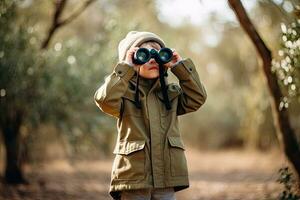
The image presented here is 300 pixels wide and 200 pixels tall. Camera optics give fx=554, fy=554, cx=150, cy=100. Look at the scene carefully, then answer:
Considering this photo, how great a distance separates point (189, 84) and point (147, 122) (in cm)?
44

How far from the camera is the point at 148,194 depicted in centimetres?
380

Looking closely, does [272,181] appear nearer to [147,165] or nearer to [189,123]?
[147,165]

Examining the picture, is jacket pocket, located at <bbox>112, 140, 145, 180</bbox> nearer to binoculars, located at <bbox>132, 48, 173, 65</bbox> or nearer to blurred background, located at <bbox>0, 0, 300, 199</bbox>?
binoculars, located at <bbox>132, 48, 173, 65</bbox>

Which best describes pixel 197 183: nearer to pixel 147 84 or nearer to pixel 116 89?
pixel 147 84

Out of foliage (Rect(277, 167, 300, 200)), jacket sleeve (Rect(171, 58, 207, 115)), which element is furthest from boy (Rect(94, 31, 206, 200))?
foliage (Rect(277, 167, 300, 200))

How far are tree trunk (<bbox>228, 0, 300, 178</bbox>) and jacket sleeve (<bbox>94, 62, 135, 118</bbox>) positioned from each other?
7.29 feet

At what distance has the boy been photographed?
3.78m

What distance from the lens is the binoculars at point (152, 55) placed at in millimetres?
3838

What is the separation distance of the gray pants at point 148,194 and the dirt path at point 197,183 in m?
3.26

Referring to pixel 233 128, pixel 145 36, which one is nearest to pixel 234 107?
pixel 233 128

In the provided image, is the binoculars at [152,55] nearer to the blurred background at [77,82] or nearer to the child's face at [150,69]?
the child's face at [150,69]

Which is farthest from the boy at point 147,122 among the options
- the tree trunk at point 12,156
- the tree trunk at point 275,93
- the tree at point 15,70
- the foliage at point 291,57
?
the tree trunk at point 12,156

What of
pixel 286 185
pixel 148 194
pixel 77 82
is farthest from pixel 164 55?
pixel 77 82

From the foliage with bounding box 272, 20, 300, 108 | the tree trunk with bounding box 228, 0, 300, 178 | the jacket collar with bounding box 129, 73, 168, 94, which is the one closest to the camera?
the jacket collar with bounding box 129, 73, 168, 94
